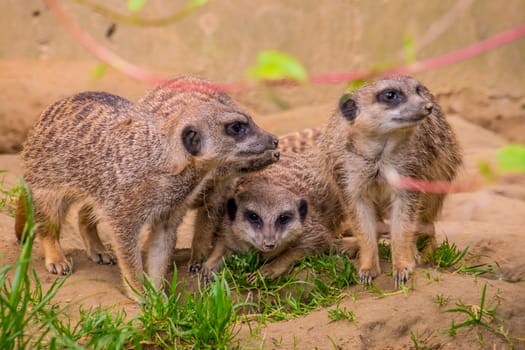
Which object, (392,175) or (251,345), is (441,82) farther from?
(251,345)

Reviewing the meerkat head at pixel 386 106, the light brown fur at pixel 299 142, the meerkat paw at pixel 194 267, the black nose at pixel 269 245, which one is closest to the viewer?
the meerkat head at pixel 386 106

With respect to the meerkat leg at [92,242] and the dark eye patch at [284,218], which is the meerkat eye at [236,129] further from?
the meerkat leg at [92,242]

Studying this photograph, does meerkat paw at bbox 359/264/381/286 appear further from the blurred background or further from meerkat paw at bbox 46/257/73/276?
the blurred background

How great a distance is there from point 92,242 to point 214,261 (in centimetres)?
70

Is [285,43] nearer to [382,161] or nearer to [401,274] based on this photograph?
[382,161]

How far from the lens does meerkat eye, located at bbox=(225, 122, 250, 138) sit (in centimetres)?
341

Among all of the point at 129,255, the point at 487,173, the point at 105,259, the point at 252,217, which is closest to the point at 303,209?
the point at 252,217

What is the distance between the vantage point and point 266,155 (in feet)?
11.5

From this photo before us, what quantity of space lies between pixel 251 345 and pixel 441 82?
4878 mm

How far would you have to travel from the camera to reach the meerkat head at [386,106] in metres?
3.15

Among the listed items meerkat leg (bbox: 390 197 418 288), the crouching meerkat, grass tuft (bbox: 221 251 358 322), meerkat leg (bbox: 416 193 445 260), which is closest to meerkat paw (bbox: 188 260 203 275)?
the crouching meerkat

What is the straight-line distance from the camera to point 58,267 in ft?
12.1

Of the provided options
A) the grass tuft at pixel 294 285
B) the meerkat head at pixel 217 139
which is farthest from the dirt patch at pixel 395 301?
the meerkat head at pixel 217 139

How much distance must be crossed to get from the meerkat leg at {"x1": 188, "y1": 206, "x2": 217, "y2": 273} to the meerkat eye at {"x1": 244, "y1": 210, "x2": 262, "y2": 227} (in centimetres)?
21
